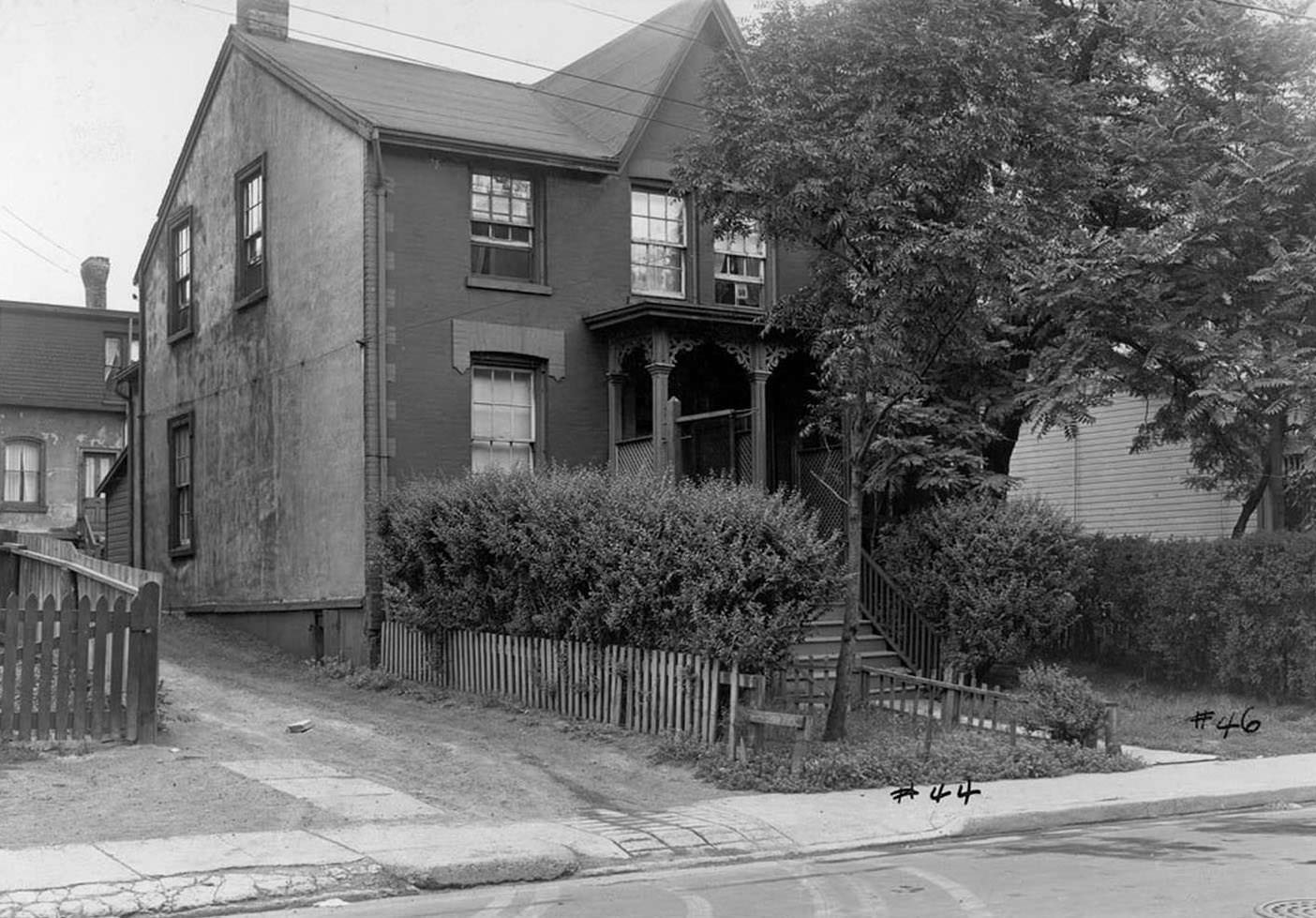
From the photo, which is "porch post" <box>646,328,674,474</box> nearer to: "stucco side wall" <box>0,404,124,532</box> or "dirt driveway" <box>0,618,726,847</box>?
"dirt driveway" <box>0,618,726,847</box>

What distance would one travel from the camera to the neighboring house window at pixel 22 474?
4003 cm

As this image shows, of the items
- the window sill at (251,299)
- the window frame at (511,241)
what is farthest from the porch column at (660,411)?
the window sill at (251,299)

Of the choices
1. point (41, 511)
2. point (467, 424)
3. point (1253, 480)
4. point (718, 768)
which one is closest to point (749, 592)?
point (718, 768)

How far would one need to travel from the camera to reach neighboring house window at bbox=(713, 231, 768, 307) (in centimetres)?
2281

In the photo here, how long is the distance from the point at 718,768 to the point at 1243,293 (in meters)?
10.3

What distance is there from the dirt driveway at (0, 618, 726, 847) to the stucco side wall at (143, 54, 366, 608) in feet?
12.3

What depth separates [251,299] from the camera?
23.5 meters

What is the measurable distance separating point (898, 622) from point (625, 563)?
6248 mm

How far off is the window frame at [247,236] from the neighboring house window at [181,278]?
248 centimetres

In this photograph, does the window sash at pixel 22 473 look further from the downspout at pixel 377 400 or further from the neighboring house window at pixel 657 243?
the neighboring house window at pixel 657 243

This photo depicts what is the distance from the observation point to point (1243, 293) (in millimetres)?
18516

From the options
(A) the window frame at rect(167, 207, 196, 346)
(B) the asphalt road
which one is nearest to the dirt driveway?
(B) the asphalt road

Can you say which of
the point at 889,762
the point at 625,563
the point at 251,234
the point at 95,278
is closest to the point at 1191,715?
the point at 889,762

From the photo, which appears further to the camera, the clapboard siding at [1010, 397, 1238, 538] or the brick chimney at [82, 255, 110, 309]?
the brick chimney at [82, 255, 110, 309]
